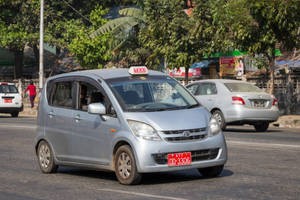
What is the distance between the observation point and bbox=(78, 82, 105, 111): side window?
10.2m

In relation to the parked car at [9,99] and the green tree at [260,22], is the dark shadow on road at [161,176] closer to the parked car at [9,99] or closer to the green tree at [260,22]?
the green tree at [260,22]

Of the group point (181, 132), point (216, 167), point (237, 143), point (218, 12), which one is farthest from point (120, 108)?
point (218, 12)

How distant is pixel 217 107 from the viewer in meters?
20.2

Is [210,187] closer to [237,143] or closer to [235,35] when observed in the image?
[237,143]

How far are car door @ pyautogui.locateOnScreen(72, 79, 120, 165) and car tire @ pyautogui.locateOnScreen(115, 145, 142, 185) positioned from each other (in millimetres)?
244

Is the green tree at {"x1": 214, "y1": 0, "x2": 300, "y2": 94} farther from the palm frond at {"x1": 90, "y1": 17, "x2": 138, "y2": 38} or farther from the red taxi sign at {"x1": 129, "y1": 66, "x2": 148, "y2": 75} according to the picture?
the red taxi sign at {"x1": 129, "y1": 66, "x2": 148, "y2": 75}

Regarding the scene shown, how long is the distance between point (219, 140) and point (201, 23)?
2164 cm

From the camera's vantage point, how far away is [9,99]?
32.1m

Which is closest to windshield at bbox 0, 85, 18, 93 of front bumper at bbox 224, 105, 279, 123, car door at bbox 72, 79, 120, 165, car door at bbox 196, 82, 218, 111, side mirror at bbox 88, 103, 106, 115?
car door at bbox 196, 82, 218, 111

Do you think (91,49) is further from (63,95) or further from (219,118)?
(63,95)

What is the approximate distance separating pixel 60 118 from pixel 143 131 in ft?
7.15

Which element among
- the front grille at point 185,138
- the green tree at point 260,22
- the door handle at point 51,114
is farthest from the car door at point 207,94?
the front grille at point 185,138

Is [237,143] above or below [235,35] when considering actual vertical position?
below

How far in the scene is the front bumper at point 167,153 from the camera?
29.3ft
